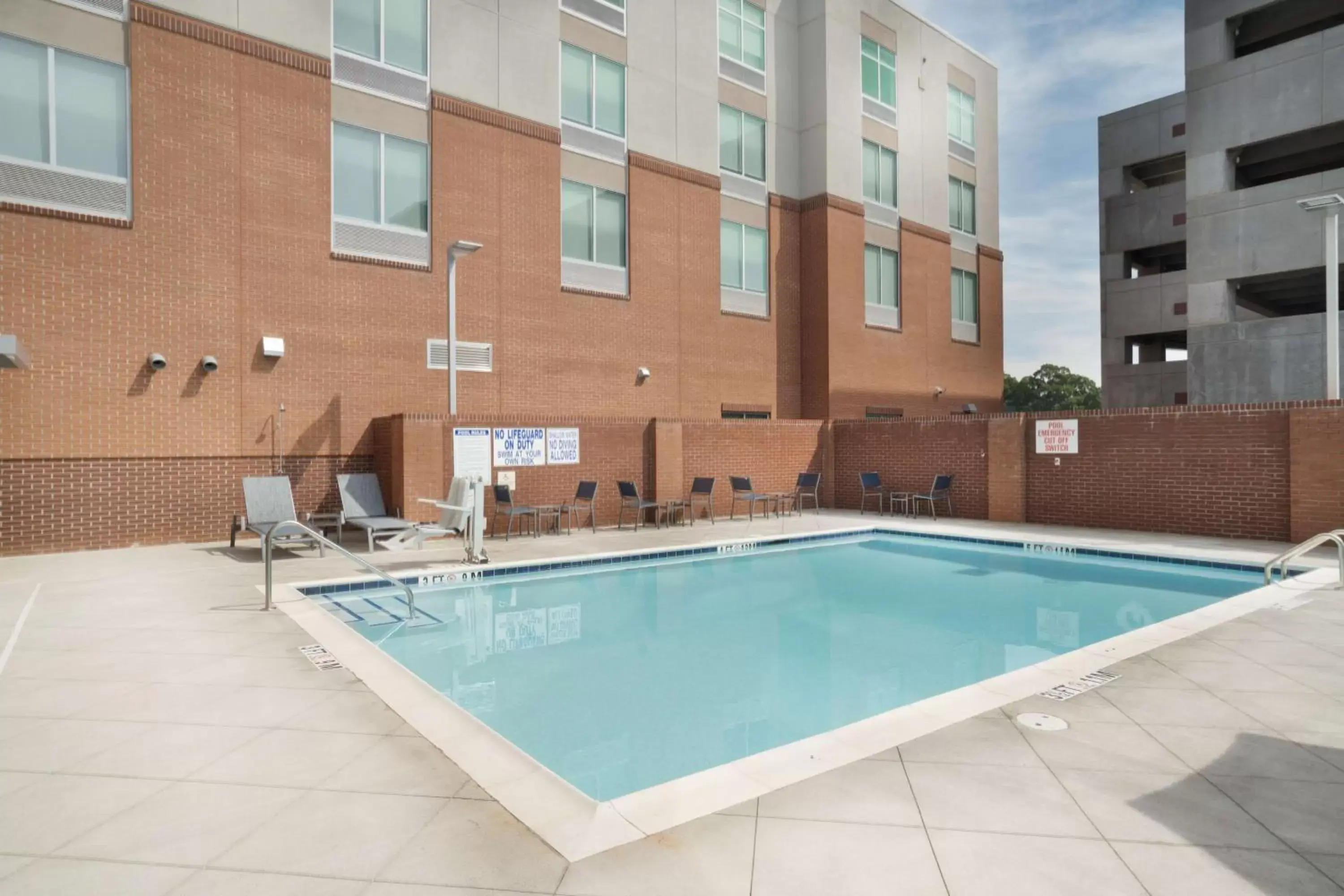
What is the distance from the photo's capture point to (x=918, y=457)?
14.7 meters

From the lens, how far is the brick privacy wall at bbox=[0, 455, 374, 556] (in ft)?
30.9

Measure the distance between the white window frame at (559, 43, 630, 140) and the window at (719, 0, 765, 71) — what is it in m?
3.00

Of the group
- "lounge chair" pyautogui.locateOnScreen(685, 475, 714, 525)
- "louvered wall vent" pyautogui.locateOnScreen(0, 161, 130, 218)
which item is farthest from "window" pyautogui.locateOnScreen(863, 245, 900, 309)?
"louvered wall vent" pyautogui.locateOnScreen(0, 161, 130, 218)

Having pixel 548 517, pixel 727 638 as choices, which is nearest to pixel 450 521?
pixel 548 517

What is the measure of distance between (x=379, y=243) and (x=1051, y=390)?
6110cm

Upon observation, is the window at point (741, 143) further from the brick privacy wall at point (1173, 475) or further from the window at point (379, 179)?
the brick privacy wall at point (1173, 475)

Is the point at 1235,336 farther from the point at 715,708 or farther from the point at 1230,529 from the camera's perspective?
the point at 715,708

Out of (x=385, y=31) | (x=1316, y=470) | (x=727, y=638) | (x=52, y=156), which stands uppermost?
(x=385, y=31)

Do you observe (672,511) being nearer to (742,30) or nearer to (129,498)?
(129,498)

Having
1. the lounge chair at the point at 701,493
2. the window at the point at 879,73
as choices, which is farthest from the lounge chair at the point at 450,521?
the window at the point at 879,73

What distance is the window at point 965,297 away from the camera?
71.8 feet

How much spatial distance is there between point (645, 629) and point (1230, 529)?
928 centimetres

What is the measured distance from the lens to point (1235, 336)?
67.4 feet

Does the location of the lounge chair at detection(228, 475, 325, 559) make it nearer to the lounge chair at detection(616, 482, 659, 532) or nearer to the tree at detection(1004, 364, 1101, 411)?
the lounge chair at detection(616, 482, 659, 532)
